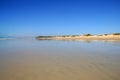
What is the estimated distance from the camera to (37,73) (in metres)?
4.62

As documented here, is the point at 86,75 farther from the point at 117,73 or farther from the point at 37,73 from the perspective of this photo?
the point at 37,73

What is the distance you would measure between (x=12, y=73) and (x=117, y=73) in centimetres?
287

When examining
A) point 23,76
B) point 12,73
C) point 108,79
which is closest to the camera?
point 108,79

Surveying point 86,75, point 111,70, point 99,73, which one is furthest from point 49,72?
point 111,70

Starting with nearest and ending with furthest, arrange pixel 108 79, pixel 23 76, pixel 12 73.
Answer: pixel 108 79 → pixel 23 76 → pixel 12 73

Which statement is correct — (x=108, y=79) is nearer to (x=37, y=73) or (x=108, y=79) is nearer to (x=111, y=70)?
(x=111, y=70)

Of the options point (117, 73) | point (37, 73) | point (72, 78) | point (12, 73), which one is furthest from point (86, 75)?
point (12, 73)

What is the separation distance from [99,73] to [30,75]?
6.09 ft

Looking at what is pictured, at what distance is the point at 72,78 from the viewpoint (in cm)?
415

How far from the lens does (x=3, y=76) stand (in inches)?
172

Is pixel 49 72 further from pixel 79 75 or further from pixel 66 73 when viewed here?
pixel 79 75

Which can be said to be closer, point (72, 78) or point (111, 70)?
point (72, 78)

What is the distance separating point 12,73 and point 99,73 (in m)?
2.40

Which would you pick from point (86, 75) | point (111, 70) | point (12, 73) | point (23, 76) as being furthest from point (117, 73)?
point (12, 73)
